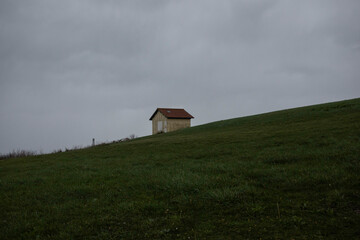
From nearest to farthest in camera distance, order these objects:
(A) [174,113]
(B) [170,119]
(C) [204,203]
→ (C) [204,203] < (B) [170,119] < (A) [174,113]

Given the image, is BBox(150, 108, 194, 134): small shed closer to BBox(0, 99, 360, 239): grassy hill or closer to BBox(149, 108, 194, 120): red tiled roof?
BBox(149, 108, 194, 120): red tiled roof

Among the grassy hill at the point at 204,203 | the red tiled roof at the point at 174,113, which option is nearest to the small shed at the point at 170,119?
the red tiled roof at the point at 174,113

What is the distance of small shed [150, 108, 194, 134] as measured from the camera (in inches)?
2318

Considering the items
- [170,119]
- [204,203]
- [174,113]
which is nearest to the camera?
[204,203]

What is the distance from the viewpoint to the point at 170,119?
58906mm

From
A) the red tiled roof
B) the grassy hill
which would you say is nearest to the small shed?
the red tiled roof

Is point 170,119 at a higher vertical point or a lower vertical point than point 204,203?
higher

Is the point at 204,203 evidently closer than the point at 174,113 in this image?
Yes

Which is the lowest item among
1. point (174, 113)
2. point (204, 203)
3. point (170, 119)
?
point (204, 203)

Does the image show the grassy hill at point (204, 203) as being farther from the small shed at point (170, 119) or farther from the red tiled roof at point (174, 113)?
the red tiled roof at point (174, 113)

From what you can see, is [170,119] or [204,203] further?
[170,119]

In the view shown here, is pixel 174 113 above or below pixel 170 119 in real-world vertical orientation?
above

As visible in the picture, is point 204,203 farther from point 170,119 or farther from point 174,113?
point 174,113

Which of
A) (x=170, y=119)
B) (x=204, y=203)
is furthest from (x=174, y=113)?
(x=204, y=203)
